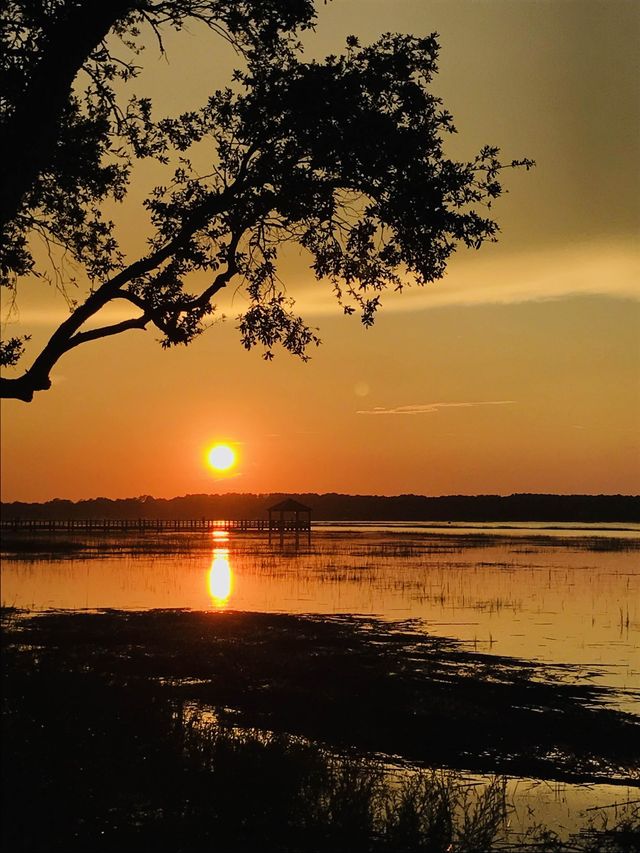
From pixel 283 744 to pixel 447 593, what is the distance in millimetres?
27505

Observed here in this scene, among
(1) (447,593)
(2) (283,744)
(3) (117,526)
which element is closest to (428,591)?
(1) (447,593)

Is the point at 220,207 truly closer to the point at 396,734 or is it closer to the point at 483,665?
the point at 396,734

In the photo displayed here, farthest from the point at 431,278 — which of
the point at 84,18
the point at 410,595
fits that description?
the point at 410,595

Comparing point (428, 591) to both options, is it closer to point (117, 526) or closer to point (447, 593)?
point (447, 593)

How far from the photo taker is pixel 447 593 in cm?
4025

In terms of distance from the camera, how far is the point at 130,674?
63.4ft

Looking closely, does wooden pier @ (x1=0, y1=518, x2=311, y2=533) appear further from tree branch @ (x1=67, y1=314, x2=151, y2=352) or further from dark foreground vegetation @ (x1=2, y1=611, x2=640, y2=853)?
tree branch @ (x1=67, y1=314, x2=151, y2=352)

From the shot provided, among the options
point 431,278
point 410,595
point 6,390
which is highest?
point 431,278

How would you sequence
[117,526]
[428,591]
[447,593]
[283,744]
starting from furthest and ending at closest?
[117,526] → [428,591] → [447,593] → [283,744]

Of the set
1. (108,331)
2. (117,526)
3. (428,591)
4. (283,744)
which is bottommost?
(117,526)

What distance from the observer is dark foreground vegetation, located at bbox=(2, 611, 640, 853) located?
10.1 meters

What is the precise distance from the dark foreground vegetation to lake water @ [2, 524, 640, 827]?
4.14ft

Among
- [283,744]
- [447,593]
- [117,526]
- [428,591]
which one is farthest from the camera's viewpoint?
[117,526]

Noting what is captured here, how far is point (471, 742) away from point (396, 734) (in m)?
1.22
